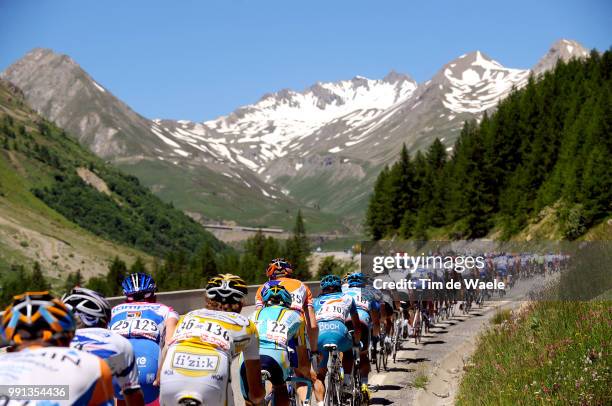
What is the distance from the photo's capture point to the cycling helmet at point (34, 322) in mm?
4160

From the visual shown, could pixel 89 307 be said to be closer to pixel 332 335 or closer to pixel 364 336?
pixel 332 335

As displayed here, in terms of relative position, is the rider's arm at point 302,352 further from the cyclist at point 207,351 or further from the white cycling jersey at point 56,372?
the white cycling jersey at point 56,372

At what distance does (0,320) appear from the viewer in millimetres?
4215

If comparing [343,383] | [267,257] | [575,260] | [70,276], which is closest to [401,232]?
[267,257]

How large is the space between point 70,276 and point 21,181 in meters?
68.3

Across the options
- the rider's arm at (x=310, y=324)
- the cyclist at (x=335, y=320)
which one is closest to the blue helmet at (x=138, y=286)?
the rider's arm at (x=310, y=324)

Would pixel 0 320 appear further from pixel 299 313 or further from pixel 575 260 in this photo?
pixel 575 260

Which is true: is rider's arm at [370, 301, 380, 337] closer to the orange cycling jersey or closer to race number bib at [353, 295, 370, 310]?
race number bib at [353, 295, 370, 310]

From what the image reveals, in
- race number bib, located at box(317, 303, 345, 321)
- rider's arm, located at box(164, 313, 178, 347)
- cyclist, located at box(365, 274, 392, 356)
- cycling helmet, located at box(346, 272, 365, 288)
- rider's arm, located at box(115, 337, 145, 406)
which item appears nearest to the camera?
rider's arm, located at box(115, 337, 145, 406)

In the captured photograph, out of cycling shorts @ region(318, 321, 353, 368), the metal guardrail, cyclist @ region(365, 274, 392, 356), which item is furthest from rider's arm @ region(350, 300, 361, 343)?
the metal guardrail

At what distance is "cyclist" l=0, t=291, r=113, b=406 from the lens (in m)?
4.06

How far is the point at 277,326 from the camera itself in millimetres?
8414

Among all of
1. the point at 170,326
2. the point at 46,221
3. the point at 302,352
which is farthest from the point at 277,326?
the point at 46,221

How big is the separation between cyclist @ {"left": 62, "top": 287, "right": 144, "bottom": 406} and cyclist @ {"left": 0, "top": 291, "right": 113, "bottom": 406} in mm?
1078
